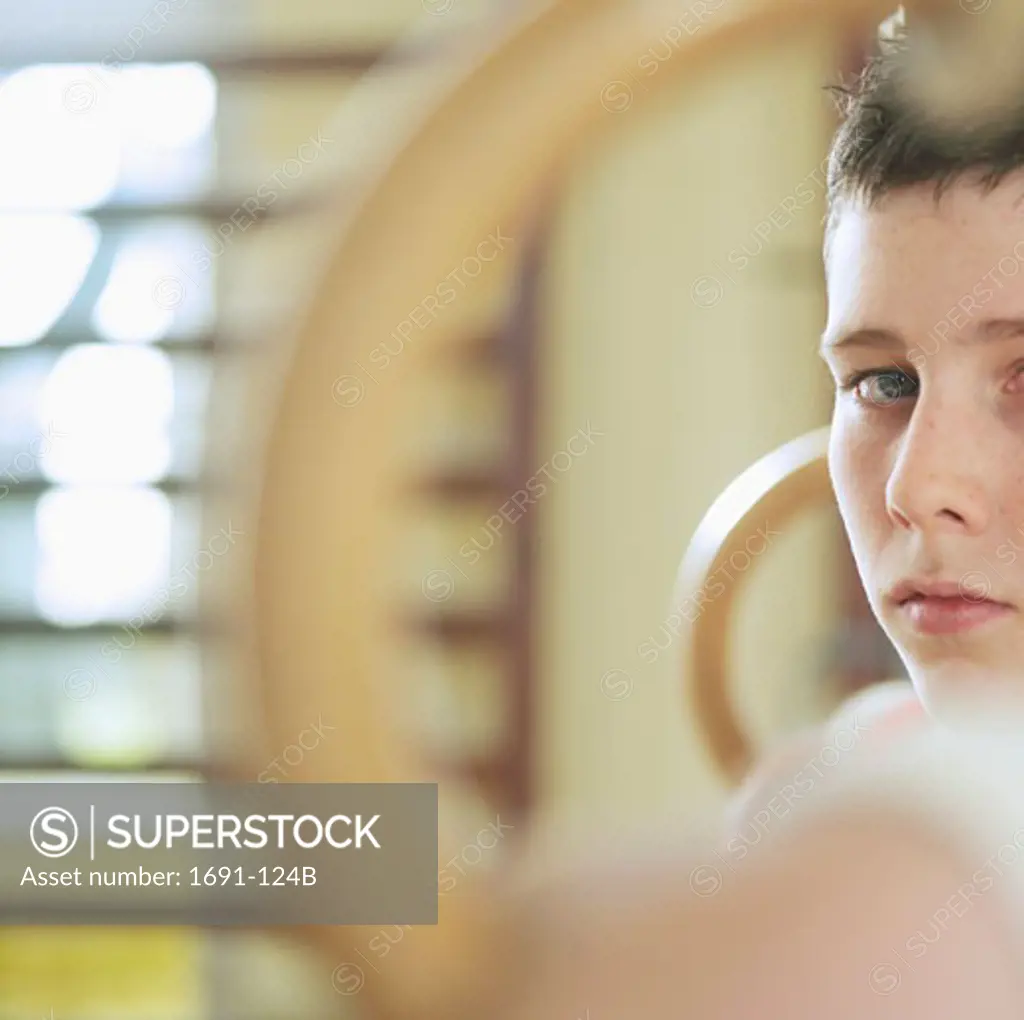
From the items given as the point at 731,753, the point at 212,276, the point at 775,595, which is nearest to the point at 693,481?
the point at 775,595

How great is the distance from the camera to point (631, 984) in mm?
107

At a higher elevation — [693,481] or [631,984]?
[693,481]

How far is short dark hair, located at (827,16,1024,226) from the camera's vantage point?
0.73 feet

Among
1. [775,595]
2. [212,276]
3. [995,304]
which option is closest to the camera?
[995,304]

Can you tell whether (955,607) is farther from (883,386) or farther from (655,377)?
(655,377)

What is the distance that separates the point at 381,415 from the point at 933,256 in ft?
0.50

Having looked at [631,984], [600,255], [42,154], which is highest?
[42,154]

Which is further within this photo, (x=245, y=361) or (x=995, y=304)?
(x=995, y=304)

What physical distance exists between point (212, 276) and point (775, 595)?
63cm

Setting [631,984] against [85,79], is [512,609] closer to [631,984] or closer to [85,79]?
[85,79]

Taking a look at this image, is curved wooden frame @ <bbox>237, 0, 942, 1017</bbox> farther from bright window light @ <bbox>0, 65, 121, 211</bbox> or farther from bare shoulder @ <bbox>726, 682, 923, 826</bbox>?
bright window light @ <bbox>0, 65, 121, 211</bbox>

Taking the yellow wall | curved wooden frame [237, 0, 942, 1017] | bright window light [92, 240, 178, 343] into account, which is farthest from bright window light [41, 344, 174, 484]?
curved wooden frame [237, 0, 942, 1017]

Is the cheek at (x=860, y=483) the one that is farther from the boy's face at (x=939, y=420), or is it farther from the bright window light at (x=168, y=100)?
the bright window light at (x=168, y=100)

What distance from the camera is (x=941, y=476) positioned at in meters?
0.21
